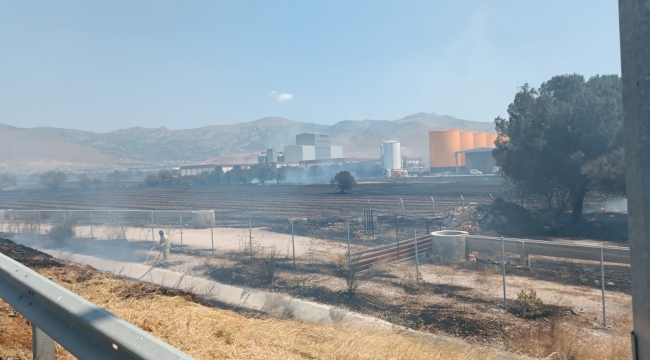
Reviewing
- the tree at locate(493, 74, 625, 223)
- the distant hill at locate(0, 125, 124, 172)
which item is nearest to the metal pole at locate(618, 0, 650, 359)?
the tree at locate(493, 74, 625, 223)

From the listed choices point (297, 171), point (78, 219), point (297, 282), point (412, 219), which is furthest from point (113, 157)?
point (297, 282)

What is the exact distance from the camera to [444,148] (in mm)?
97688

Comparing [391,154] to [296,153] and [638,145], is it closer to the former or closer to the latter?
[296,153]

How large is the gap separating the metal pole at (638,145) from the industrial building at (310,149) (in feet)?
392

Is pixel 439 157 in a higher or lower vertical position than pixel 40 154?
lower

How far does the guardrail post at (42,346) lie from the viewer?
346cm

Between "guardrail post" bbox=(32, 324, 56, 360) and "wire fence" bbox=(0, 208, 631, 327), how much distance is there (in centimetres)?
834

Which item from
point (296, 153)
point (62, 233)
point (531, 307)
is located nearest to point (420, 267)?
point (531, 307)

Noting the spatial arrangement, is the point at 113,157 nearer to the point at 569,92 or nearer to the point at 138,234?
the point at 138,234

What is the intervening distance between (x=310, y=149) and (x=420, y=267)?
113879 mm

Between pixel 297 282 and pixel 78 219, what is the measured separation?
2077cm

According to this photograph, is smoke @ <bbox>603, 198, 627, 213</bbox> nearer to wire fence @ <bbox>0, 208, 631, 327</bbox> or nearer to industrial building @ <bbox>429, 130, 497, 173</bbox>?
wire fence @ <bbox>0, 208, 631, 327</bbox>

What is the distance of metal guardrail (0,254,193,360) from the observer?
8.27 ft

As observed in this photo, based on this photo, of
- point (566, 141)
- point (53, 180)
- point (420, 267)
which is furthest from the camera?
point (53, 180)
